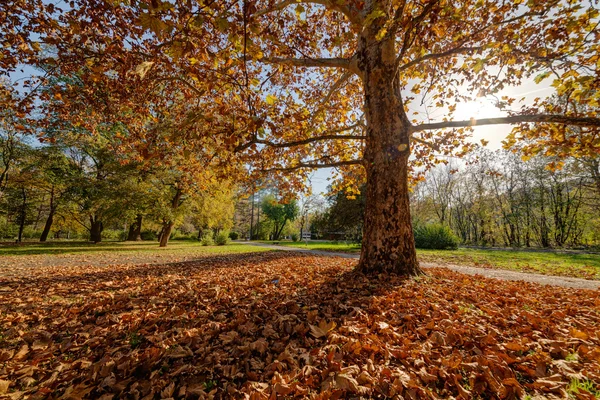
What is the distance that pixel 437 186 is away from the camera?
3709cm

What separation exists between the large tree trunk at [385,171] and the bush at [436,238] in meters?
14.8

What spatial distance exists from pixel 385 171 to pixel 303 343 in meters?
3.73

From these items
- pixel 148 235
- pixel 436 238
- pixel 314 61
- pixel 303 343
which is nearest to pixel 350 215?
pixel 436 238

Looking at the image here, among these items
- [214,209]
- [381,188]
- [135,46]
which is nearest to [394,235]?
[381,188]

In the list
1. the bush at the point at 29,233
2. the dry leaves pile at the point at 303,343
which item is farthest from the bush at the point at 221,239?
the bush at the point at 29,233

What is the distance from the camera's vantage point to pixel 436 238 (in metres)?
17.7

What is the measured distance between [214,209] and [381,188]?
18019mm

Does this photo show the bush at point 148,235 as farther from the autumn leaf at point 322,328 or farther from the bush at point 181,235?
the autumn leaf at point 322,328

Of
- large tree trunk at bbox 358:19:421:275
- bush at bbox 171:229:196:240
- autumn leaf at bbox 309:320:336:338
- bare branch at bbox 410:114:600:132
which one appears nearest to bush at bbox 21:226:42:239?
bush at bbox 171:229:196:240

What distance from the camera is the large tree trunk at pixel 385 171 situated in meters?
4.92

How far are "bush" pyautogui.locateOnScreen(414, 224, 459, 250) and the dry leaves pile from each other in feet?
47.1

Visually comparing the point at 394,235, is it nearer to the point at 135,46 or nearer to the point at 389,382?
the point at 389,382

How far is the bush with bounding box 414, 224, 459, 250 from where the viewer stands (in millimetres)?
17391

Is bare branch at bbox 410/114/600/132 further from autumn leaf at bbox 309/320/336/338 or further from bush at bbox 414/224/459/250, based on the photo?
bush at bbox 414/224/459/250
